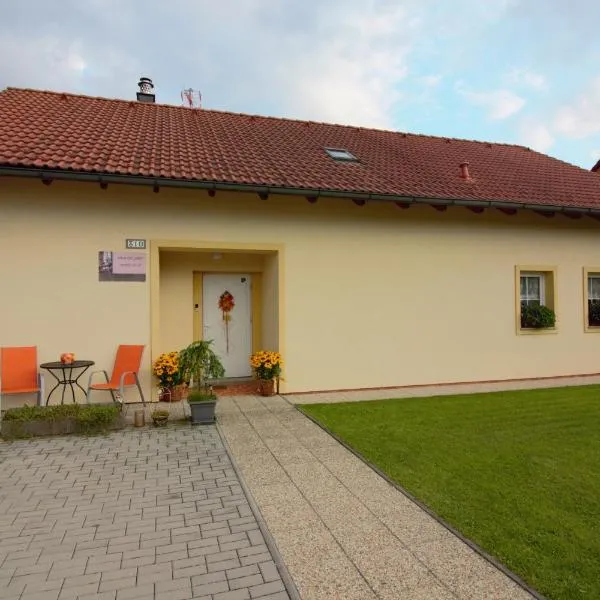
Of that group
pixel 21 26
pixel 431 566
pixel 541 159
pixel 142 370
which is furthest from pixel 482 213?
pixel 21 26

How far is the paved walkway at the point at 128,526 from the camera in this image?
2.59 m

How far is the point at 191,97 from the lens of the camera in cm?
1291

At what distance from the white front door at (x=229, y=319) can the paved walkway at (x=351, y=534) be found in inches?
151

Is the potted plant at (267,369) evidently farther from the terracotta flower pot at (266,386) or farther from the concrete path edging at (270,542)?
the concrete path edging at (270,542)

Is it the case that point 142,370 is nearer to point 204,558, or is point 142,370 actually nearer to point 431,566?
point 204,558

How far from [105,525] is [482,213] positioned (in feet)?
27.6

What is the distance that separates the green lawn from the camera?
2883mm

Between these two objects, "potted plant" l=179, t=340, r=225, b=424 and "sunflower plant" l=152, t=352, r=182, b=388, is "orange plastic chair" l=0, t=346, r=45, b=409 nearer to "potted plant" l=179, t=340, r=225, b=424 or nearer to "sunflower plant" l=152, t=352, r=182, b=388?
"sunflower plant" l=152, t=352, r=182, b=388

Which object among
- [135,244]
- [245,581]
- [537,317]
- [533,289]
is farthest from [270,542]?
[533,289]

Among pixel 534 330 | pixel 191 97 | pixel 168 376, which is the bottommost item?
pixel 168 376

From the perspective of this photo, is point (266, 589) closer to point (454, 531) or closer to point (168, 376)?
point (454, 531)

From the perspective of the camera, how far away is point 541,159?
13008 millimetres

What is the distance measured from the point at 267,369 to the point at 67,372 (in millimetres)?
3089

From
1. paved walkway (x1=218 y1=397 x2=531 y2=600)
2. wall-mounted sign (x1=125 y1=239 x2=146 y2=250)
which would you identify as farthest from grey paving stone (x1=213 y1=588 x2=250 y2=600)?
wall-mounted sign (x1=125 y1=239 x2=146 y2=250)
